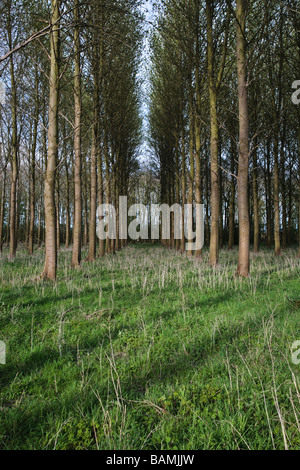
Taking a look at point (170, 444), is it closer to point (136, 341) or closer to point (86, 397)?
point (86, 397)

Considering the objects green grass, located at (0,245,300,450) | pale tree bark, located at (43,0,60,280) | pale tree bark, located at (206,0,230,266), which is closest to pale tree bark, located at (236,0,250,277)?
pale tree bark, located at (206,0,230,266)

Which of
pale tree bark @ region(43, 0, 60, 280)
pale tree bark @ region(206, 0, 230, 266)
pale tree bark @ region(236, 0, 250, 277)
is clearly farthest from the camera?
pale tree bark @ region(206, 0, 230, 266)

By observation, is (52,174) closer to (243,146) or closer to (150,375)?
(243,146)

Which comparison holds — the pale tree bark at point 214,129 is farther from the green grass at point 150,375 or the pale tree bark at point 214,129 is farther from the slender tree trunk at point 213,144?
the green grass at point 150,375

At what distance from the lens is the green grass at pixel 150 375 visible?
5.76 feet

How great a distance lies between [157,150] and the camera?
81.4 ft

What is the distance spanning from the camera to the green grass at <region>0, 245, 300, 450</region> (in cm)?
176

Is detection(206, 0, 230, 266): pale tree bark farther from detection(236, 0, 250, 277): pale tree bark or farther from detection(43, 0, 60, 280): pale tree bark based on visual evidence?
detection(43, 0, 60, 280): pale tree bark

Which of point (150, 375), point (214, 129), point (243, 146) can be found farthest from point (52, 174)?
point (214, 129)

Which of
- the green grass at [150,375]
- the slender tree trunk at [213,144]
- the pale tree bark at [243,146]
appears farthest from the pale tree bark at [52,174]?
the slender tree trunk at [213,144]

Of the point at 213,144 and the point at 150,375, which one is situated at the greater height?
the point at 213,144

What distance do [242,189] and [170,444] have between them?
6.09 m

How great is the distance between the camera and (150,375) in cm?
252
